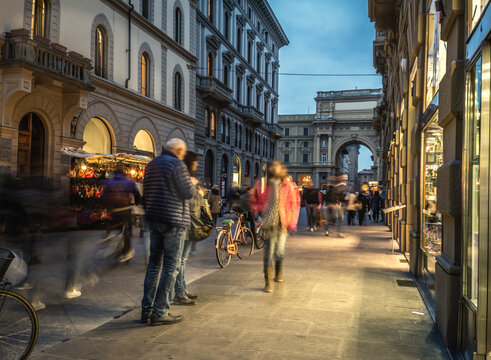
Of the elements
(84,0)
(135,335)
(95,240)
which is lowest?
(135,335)

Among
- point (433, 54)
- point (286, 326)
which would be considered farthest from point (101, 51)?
point (286, 326)

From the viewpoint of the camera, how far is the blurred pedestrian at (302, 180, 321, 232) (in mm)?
16125

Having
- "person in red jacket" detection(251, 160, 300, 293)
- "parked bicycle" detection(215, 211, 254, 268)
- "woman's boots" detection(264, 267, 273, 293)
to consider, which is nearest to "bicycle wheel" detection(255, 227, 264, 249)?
"parked bicycle" detection(215, 211, 254, 268)

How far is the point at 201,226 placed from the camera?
624 cm

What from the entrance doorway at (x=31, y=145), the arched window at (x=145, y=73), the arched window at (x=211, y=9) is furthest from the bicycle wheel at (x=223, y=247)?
the arched window at (x=211, y=9)

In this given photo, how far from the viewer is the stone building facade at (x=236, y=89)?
3162 cm

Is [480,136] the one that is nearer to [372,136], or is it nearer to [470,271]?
[470,271]

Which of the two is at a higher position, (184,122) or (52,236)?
(184,122)

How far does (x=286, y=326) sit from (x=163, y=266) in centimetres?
146

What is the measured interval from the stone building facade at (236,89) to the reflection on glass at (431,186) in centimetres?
2410

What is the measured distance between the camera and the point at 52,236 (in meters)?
5.71

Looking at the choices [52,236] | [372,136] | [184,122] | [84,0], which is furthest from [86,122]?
[372,136]

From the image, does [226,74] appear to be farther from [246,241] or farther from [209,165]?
[246,241]

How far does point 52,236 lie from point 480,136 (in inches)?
191
